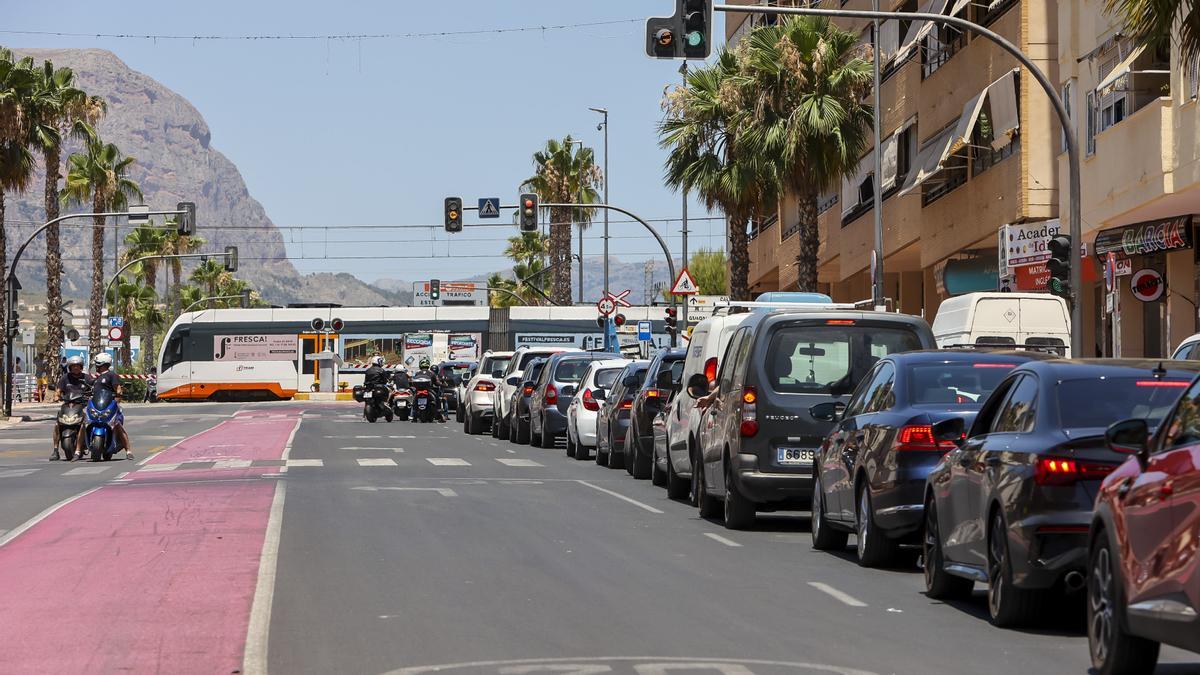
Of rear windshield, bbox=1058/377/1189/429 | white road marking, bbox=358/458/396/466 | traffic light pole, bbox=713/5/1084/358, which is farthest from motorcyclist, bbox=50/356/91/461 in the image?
rear windshield, bbox=1058/377/1189/429

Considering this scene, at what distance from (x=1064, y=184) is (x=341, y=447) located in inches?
569

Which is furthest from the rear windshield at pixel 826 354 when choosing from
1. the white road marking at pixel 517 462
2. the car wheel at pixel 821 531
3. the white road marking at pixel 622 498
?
the white road marking at pixel 517 462

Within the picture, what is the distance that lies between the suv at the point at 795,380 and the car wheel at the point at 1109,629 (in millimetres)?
7924

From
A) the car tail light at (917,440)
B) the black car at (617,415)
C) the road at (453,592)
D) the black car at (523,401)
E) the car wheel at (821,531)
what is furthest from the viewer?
the black car at (523,401)

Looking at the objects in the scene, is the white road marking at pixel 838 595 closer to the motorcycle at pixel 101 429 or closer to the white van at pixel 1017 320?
the white van at pixel 1017 320

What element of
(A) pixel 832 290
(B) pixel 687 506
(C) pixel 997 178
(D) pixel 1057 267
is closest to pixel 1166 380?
(B) pixel 687 506

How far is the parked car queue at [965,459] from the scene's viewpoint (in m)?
7.45

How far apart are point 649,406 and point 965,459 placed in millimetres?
13513

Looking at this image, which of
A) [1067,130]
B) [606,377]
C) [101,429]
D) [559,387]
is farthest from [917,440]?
[559,387]

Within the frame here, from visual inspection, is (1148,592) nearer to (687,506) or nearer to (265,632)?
(265,632)

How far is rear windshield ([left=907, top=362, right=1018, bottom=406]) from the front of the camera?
512 inches

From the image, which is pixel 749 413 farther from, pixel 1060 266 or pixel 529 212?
pixel 529 212

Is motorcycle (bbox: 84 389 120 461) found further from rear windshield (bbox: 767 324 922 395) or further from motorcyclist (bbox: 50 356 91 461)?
rear windshield (bbox: 767 324 922 395)

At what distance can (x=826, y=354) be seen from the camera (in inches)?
636
